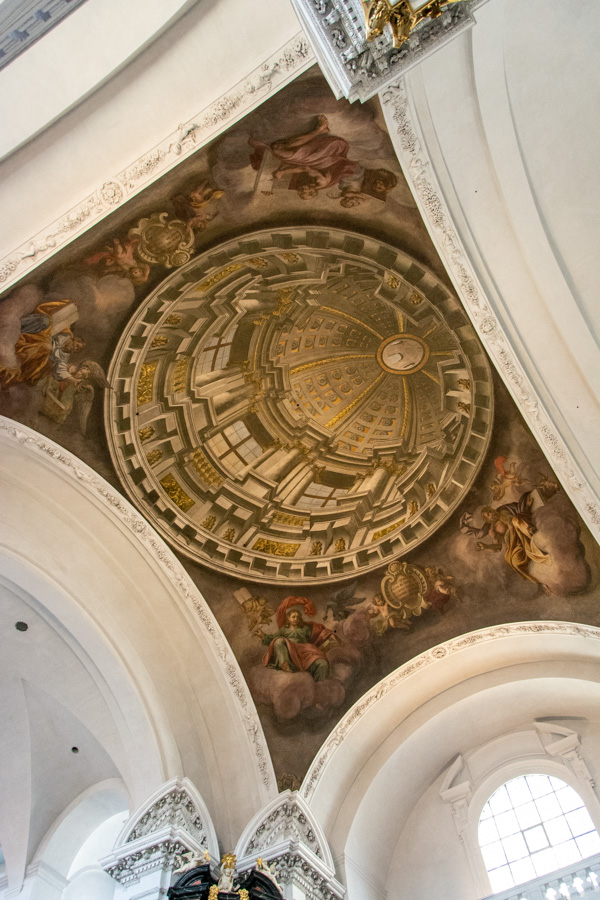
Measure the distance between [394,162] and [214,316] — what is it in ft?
11.6

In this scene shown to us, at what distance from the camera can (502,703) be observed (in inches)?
445

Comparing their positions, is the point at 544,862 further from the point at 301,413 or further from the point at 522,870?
the point at 301,413

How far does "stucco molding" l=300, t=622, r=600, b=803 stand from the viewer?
10.4 metres

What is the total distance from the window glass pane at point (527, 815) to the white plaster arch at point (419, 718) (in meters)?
1.13

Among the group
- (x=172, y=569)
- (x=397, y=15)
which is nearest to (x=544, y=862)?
(x=172, y=569)

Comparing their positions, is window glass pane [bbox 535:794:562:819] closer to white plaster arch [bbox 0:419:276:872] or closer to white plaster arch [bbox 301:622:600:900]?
white plaster arch [bbox 301:622:600:900]

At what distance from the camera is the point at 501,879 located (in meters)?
10.5

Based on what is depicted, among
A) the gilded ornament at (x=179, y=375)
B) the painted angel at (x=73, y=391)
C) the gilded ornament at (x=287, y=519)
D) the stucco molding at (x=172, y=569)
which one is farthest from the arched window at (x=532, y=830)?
the painted angel at (x=73, y=391)

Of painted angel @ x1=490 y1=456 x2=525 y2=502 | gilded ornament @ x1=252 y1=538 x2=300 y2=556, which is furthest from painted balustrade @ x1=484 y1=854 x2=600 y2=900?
gilded ornament @ x1=252 y1=538 x2=300 y2=556

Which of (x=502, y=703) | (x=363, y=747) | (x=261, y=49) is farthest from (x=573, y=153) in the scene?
(x=363, y=747)

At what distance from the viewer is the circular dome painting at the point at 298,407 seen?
9734mm

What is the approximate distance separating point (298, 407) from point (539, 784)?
711cm

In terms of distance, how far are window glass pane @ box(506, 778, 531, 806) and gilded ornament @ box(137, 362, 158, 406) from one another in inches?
331

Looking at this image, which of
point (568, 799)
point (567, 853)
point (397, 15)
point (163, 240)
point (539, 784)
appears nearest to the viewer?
point (397, 15)
